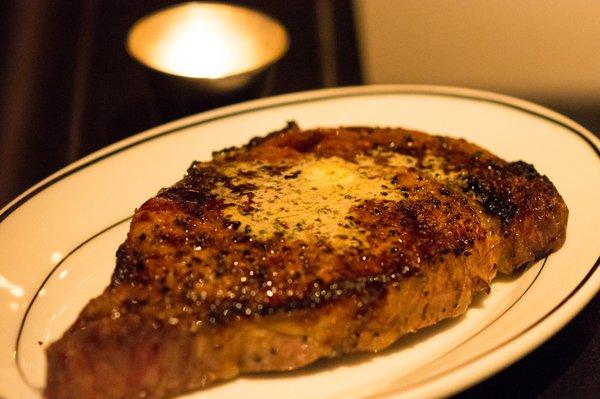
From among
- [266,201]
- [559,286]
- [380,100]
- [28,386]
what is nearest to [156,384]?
[28,386]

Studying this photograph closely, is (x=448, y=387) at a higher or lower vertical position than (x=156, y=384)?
higher

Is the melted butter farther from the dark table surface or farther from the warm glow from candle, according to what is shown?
the warm glow from candle

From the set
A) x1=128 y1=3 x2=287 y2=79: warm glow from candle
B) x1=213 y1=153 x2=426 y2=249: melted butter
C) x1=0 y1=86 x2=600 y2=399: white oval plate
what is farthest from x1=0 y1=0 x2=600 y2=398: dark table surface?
x1=213 y1=153 x2=426 y2=249: melted butter

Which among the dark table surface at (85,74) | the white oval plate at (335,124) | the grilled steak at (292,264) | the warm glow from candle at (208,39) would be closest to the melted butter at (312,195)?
the grilled steak at (292,264)

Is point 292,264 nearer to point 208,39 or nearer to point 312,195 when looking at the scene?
point 312,195

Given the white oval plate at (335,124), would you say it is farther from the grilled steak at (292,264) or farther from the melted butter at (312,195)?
the melted butter at (312,195)

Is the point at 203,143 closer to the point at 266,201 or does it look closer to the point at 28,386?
the point at 266,201
